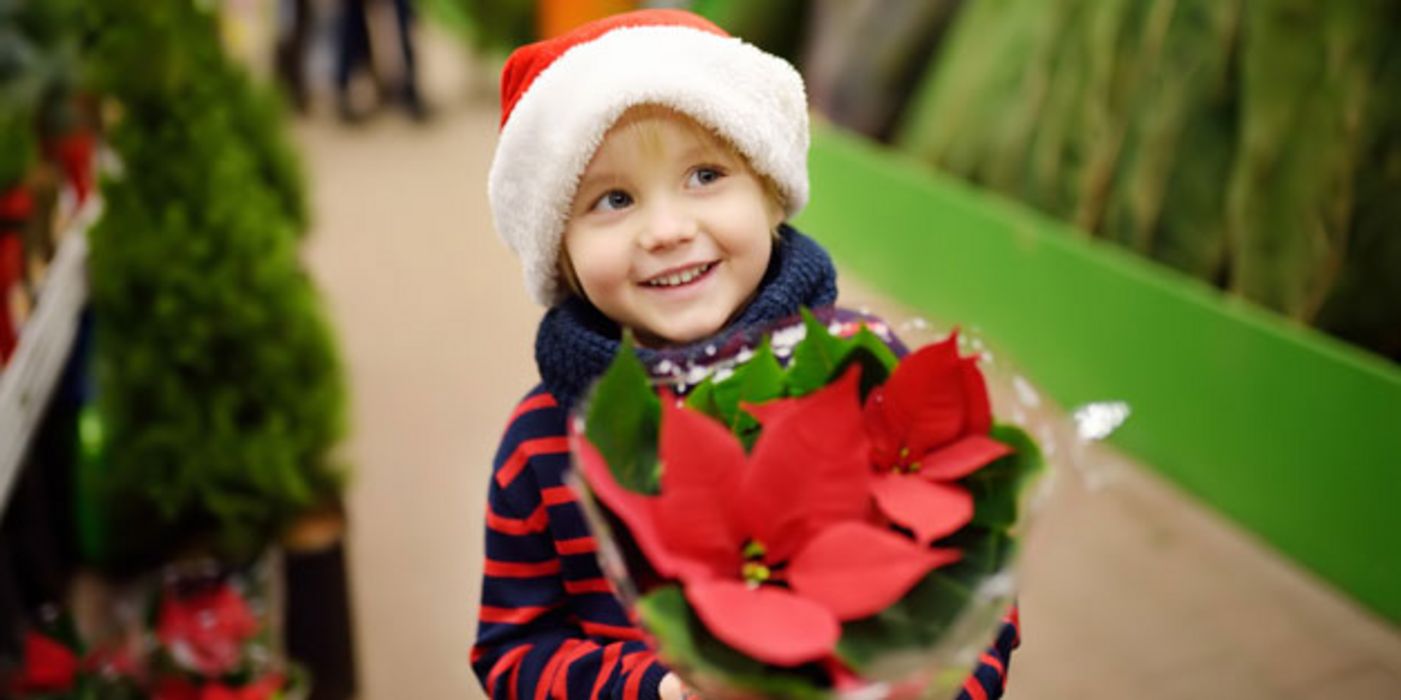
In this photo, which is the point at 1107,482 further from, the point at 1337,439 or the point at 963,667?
the point at 1337,439

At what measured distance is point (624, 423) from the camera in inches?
22.3

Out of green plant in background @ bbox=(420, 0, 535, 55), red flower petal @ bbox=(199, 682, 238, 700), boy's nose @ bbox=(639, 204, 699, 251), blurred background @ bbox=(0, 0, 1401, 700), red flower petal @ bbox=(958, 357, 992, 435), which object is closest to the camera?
red flower petal @ bbox=(958, 357, 992, 435)

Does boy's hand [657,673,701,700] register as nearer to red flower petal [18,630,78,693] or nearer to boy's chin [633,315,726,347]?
boy's chin [633,315,726,347]

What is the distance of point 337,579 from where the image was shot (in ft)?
6.42

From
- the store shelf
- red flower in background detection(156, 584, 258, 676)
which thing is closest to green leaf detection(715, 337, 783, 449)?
the store shelf

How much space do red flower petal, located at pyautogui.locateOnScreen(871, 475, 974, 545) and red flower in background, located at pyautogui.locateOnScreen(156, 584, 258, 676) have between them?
1.42 metres

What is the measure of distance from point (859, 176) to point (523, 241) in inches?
106

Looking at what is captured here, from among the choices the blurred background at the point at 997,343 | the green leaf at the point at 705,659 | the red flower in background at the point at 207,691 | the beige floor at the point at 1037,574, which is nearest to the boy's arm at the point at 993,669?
the beige floor at the point at 1037,574

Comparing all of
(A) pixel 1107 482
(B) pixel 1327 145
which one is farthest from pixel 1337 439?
(A) pixel 1107 482

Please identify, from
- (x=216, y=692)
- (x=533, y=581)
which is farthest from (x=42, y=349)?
(x=533, y=581)

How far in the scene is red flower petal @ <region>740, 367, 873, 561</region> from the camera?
21.0 inches

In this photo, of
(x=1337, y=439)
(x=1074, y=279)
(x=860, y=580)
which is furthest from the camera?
(x=1074, y=279)

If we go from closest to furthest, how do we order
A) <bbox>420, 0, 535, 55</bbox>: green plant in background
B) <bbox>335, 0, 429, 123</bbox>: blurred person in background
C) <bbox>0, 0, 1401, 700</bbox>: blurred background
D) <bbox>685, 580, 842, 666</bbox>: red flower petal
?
<bbox>685, 580, 842, 666</bbox>: red flower petal → <bbox>0, 0, 1401, 700</bbox>: blurred background → <bbox>335, 0, 429, 123</bbox>: blurred person in background → <bbox>420, 0, 535, 55</bbox>: green plant in background

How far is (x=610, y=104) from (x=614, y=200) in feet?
0.22
